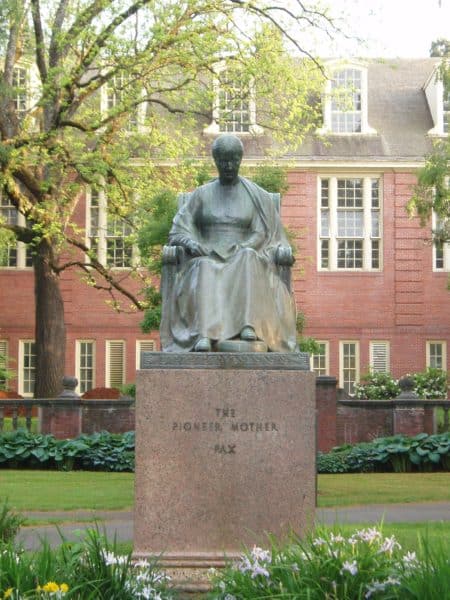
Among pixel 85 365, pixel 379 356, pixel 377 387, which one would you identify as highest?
pixel 379 356

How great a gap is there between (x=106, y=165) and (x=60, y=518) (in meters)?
15.1

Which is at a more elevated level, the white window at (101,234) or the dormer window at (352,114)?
the dormer window at (352,114)

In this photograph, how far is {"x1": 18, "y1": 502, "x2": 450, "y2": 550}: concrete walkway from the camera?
10508mm

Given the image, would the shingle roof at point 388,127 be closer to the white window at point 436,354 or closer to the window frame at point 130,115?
the white window at point 436,354

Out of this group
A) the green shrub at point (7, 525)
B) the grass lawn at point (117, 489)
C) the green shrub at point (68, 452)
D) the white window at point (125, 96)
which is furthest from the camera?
the white window at point (125, 96)

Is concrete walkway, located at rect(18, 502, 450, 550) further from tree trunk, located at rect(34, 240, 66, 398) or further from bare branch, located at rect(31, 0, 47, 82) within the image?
bare branch, located at rect(31, 0, 47, 82)

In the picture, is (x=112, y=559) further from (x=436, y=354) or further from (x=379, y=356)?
(x=436, y=354)

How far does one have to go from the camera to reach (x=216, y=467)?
26.1 ft

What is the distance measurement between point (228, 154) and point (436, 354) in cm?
2957

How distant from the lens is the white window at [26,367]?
1483 inches

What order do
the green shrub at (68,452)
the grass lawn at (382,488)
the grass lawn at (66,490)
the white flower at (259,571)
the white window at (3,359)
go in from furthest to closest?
the white window at (3,359) → the green shrub at (68,452) → the grass lawn at (382,488) → the grass lawn at (66,490) → the white flower at (259,571)

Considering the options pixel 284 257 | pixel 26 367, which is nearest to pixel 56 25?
pixel 26 367

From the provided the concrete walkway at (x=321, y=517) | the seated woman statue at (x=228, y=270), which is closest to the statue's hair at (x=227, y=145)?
the seated woman statue at (x=228, y=270)

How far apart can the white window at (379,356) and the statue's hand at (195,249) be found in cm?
2876
